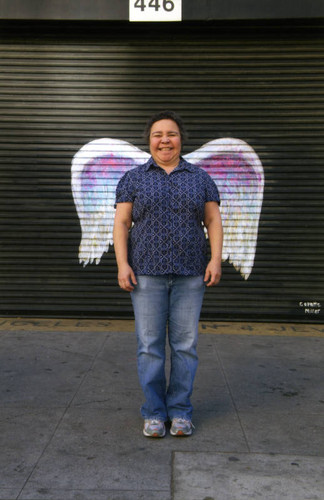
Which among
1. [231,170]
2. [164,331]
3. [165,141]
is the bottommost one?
[164,331]

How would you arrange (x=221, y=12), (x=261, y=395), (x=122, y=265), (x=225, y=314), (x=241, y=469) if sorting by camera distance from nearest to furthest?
(x=241, y=469), (x=122, y=265), (x=261, y=395), (x=221, y=12), (x=225, y=314)

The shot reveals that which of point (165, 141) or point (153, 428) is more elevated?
point (165, 141)

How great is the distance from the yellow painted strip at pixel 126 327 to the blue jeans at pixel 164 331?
2.70 meters

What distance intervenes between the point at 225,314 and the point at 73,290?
196 centimetres

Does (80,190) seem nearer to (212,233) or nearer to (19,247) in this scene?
(19,247)

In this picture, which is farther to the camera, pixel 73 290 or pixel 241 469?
pixel 73 290

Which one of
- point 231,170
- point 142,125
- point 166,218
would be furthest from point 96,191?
point 166,218

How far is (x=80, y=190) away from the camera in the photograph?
6.38 metres

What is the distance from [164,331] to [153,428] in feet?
1.95

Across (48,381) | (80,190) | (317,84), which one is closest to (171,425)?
(48,381)

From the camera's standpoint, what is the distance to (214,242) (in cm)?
314

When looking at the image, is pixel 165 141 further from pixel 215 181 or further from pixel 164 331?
pixel 215 181

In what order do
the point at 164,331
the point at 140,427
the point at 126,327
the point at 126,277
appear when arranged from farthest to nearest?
the point at 126,327
the point at 140,427
the point at 164,331
the point at 126,277

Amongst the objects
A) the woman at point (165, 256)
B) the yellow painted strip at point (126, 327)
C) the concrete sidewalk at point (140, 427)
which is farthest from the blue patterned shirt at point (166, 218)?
the yellow painted strip at point (126, 327)
